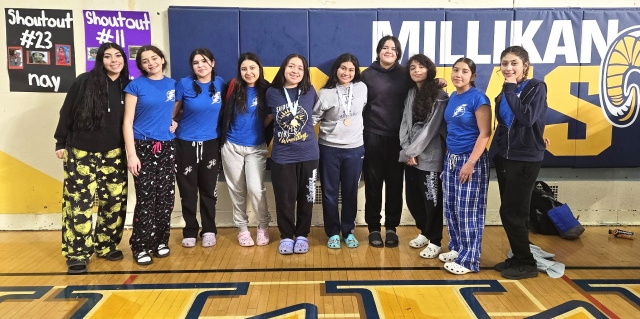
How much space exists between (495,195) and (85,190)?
3370mm

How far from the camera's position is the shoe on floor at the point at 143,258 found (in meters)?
3.40

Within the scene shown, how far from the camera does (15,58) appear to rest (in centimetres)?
412

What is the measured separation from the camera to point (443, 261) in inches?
136

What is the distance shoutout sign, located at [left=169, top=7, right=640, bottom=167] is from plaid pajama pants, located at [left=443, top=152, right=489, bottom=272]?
1.28m

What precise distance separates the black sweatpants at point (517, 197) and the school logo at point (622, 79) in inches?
72.2

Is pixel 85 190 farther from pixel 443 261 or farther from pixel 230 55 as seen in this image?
pixel 443 261

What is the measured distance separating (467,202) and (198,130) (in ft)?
6.41

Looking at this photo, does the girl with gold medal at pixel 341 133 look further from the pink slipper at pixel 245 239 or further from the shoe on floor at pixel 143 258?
the shoe on floor at pixel 143 258

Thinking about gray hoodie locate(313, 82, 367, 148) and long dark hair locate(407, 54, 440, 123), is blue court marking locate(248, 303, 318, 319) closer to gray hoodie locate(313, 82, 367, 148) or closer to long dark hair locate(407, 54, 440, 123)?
gray hoodie locate(313, 82, 367, 148)

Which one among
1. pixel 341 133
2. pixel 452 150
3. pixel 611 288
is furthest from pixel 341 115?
pixel 611 288

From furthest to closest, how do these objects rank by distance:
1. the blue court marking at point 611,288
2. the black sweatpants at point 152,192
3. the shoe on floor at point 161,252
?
the shoe on floor at point 161,252, the black sweatpants at point 152,192, the blue court marking at point 611,288

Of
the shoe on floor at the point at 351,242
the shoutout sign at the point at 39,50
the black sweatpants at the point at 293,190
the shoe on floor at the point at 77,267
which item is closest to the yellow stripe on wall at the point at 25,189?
the shoutout sign at the point at 39,50

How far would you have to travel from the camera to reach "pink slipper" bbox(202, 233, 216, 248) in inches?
150

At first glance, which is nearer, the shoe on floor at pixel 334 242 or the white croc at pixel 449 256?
the white croc at pixel 449 256
